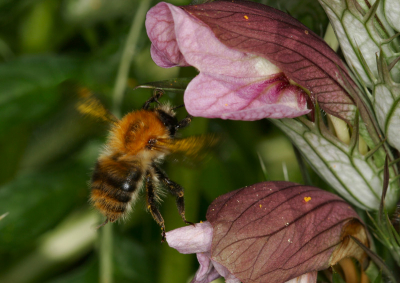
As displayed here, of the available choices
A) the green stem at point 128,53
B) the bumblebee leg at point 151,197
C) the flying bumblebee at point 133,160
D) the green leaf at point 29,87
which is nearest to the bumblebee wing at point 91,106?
the flying bumblebee at point 133,160

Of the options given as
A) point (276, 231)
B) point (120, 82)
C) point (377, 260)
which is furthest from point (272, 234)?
point (120, 82)

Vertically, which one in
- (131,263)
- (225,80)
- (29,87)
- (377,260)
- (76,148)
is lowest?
(131,263)

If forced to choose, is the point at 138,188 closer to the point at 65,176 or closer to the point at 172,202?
the point at 172,202

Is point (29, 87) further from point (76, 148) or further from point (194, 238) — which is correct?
point (194, 238)

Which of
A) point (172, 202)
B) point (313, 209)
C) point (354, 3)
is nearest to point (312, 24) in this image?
point (354, 3)

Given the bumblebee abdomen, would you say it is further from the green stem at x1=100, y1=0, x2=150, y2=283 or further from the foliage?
the green stem at x1=100, y1=0, x2=150, y2=283
